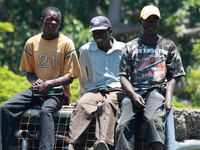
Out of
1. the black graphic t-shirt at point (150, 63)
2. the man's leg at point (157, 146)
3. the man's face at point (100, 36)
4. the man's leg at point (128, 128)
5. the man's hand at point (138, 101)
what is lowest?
the man's leg at point (157, 146)

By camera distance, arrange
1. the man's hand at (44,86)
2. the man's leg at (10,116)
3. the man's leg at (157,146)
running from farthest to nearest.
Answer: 1. the man's hand at (44,86)
2. the man's leg at (10,116)
3. the man's leg at (157,146)

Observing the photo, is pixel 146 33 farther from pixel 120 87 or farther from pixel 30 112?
pixel 30 112

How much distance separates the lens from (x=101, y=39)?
208 inches

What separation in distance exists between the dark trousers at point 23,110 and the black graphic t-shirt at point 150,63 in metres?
0.84

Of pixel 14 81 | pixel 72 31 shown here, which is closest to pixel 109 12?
pixel 72 31

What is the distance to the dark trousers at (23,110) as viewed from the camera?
4.82 meters

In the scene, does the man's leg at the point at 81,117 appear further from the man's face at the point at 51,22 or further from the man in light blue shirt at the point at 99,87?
the man's face at the point at 51,22

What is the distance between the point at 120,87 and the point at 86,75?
46cm

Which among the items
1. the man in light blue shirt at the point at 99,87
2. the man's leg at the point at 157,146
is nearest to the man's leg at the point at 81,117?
the man in light blue shirt at the point at 99,87

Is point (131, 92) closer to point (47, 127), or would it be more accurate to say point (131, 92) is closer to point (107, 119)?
point (107, 119)

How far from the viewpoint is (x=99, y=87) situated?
526cm

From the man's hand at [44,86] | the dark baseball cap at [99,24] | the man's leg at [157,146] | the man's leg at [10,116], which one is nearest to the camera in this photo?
the man's leg at [157,146]

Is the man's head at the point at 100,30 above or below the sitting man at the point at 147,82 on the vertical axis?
above

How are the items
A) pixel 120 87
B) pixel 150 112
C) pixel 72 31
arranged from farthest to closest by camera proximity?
pixel 72 31
pixel 120 87
pixel 150 112
